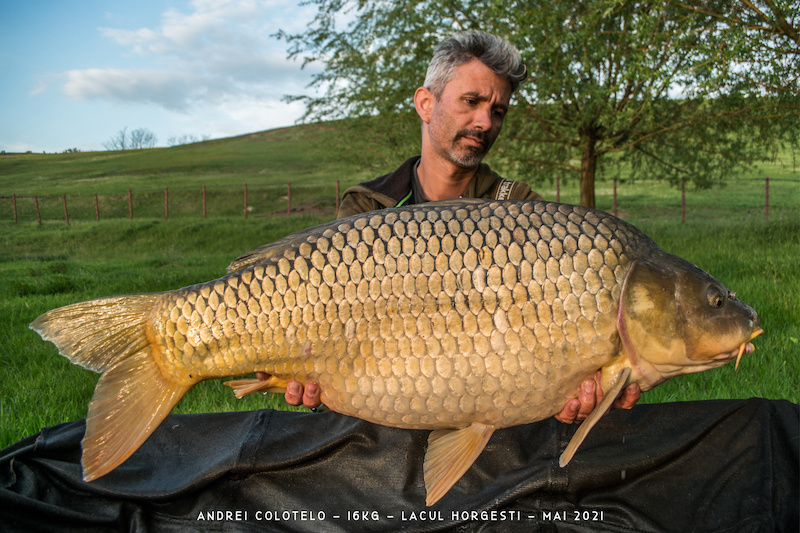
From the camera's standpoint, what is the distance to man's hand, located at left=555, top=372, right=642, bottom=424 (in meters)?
1.35

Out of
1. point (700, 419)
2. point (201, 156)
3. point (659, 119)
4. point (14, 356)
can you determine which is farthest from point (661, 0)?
point (201, 156)

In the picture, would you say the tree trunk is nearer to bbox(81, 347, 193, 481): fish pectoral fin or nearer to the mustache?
the mustache

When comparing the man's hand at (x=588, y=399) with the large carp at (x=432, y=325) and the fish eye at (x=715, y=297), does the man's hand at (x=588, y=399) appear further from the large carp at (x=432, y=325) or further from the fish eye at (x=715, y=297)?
the fish eye at (x=715, y=297)

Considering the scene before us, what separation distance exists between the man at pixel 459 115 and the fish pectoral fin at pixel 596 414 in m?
0.83

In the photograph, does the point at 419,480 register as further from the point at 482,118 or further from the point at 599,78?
the point at 599,78

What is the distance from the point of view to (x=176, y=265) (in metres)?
5.85

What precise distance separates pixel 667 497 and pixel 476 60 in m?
1.46

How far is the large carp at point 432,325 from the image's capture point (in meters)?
1.29

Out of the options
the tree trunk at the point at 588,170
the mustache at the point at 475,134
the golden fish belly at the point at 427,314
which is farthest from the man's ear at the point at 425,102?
the tree trunk at the point at 588,170

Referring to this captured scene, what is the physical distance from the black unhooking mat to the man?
0.80 m

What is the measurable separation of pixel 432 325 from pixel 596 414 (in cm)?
40

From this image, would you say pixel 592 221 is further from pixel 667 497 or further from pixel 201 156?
pixel 201 156

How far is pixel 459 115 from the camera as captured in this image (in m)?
2.03

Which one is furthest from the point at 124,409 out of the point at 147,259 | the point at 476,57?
the point at 147,259
